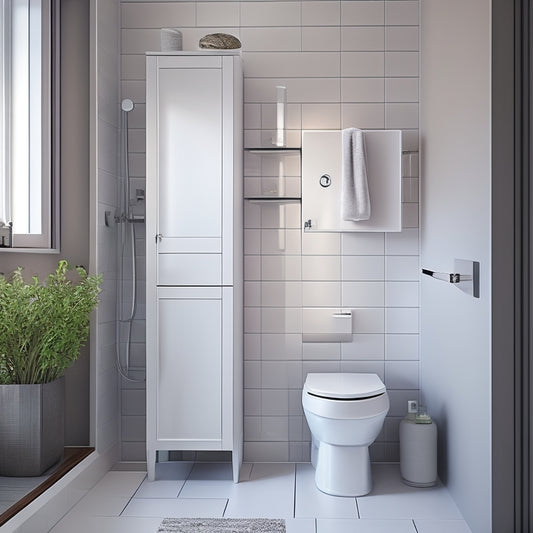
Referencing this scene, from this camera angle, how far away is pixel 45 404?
270 centimetres

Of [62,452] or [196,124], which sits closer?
[62,452]

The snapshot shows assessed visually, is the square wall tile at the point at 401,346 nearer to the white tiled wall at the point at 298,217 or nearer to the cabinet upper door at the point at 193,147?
the white tiled wall at the point at 298,217

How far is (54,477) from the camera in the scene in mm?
2746

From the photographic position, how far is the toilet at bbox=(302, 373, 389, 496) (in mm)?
2893

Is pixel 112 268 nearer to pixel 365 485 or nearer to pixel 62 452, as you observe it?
pixel 62 452

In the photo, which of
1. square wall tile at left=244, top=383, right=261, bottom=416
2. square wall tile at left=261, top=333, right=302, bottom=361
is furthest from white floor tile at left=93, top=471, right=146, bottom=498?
square wall tile at left=261, top=333, right=302, bottom=361

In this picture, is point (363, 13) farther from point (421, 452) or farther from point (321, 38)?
point (421, 452)

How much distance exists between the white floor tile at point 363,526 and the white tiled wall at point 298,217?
78 centimetres

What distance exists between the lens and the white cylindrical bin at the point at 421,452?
3.06m

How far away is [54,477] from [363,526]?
1.28m

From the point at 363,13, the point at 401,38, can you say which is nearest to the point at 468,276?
the point at 401,38

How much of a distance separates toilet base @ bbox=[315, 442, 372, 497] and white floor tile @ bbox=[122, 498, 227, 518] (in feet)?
1.62
